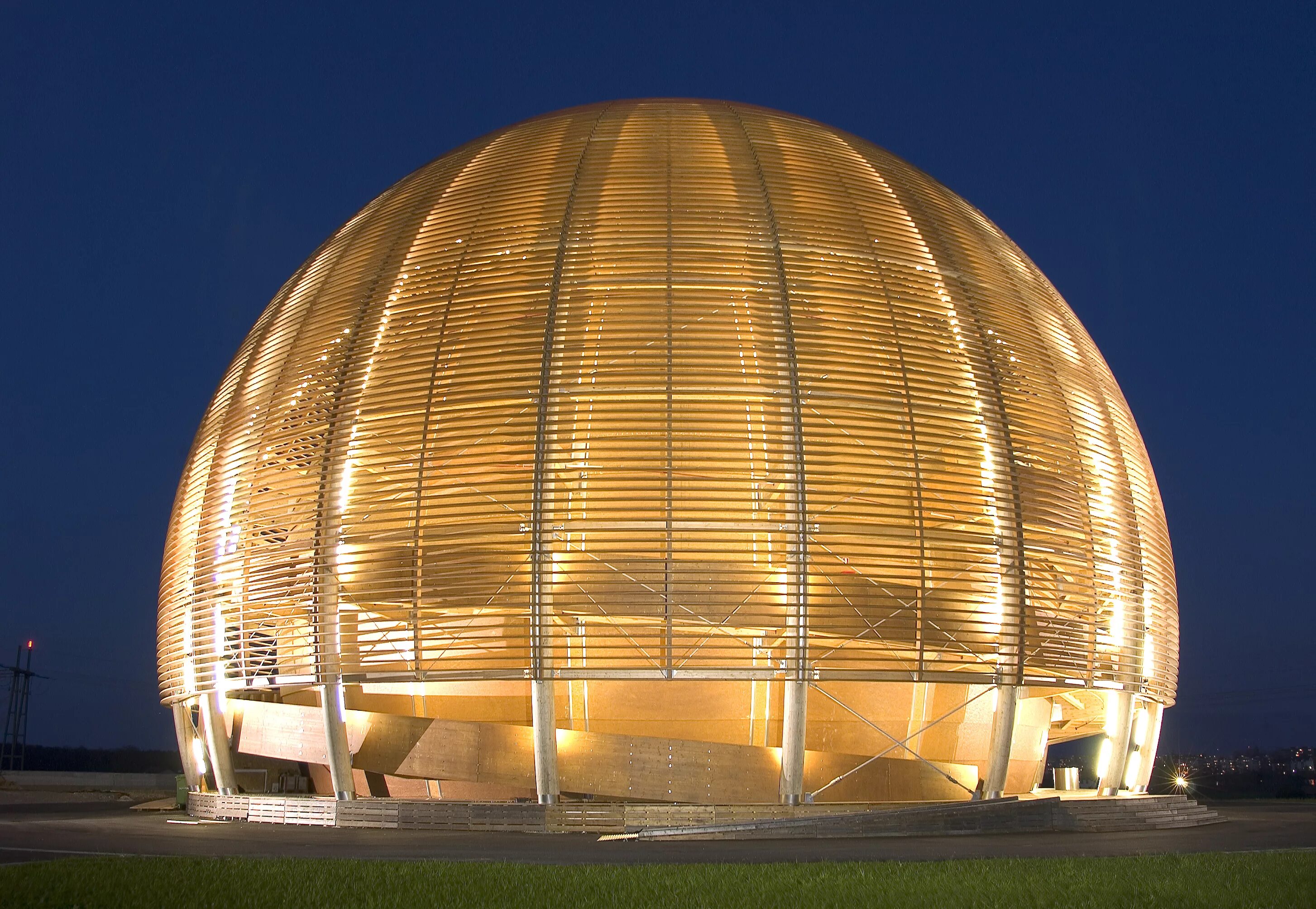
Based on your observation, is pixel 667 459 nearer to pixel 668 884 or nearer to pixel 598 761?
pixel 598 761

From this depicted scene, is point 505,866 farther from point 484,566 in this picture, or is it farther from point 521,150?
point 521,150

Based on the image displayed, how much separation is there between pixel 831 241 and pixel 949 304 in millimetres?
2195

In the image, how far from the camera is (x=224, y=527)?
2136 centimetres

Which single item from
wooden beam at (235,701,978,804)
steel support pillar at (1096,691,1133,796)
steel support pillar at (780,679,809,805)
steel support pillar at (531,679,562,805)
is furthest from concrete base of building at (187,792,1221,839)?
steel support pillar at (1096,691,1133,796)

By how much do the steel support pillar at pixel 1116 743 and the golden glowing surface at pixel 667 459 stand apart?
61 centimetres

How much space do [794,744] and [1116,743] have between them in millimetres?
6783

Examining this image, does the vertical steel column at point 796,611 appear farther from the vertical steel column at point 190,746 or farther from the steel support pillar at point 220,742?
the vertical steel column at point 190,746

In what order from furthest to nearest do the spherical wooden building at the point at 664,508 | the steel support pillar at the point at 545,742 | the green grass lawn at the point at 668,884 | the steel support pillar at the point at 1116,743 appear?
the steel support pillar at the point at 1116,743 < the spherical wooden building at the point at 664,508 < the steel support pillar at the point at 545,742 < the green grass lawn at the point at 668,884

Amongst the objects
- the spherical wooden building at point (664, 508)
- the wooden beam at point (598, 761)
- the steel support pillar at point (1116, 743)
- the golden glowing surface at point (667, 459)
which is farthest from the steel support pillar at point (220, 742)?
the steel support pillar at point (1116, 743)

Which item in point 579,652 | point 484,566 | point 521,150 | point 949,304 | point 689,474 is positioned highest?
point 521,150

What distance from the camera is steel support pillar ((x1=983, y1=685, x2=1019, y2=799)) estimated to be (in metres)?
19.8

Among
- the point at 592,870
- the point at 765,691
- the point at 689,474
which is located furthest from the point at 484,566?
the point at 592,870

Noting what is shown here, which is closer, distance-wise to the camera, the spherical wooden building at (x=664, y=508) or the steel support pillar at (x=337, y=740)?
the spherical wooden building at (x=664, y=508)

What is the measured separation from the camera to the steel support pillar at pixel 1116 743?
22.1m
